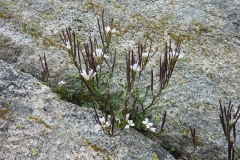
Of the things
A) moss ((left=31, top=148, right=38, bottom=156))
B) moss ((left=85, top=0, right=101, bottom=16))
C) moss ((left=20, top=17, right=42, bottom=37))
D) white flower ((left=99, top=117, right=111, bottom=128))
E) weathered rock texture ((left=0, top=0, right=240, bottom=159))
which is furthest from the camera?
moss ((left=85, top=0, right=101, bottom=16))

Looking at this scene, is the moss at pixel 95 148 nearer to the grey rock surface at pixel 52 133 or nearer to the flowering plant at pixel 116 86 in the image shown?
the grey rock surface at pixel 52 133

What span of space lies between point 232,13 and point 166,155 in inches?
106

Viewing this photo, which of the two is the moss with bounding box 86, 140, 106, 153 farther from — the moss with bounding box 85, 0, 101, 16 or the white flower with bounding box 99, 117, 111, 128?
the moss with bounding box 85, 0, 101, 16

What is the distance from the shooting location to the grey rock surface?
94.7 inches

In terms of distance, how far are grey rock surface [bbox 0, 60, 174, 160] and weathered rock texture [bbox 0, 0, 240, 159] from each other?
0.47m

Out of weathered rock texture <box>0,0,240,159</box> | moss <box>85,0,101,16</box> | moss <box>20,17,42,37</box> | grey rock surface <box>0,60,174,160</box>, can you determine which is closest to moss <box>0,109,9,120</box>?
grey rock surface <box>0,60,174,160</box>

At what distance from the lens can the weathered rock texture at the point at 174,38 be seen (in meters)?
3.02

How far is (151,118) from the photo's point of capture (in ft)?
9.70

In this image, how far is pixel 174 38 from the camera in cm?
388

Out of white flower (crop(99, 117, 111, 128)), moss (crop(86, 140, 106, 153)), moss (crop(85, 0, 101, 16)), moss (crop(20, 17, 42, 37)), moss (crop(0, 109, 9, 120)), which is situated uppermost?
moss (crop(85, 0, 101, 16))

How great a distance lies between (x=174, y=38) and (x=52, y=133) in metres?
2.13

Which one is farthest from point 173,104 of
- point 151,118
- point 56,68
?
point 56,68

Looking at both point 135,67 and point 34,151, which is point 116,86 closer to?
point 135,67

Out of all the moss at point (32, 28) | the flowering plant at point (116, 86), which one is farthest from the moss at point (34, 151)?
the moss at point (32, 28)
